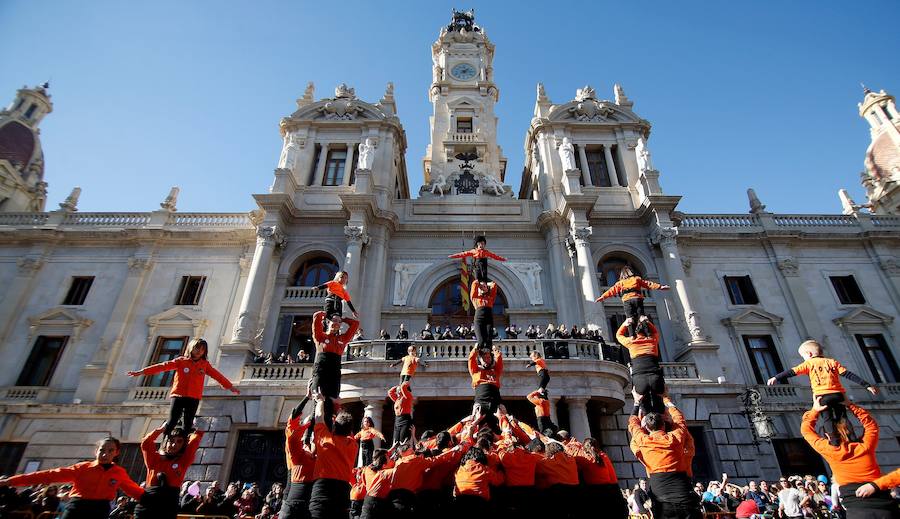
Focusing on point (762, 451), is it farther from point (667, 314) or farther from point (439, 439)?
point (439, 439)

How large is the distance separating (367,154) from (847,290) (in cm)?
2679

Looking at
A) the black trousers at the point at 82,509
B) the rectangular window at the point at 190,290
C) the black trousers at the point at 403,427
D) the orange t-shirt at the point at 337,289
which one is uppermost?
the rectangular window at the point at 190,290

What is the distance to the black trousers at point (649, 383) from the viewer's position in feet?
26.1

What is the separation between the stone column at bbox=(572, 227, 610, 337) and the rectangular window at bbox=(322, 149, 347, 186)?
545 inches

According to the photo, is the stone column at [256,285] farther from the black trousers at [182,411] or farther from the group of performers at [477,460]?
the group of performers at [477,460]

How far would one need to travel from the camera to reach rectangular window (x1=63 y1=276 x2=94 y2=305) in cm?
2317

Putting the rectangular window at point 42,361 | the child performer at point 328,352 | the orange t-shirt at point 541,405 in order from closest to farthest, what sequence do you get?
the child performer at point 328,352
the orange t-shirt at point 541,405
the rectangular window at point 42,361

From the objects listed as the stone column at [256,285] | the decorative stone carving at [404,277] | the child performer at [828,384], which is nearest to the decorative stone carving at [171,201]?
the stone column at [256,285]

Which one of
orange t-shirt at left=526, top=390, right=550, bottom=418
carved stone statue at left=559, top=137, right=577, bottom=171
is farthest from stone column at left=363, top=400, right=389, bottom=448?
carved stone statue at left=559, top=137, right=577, bottom=171

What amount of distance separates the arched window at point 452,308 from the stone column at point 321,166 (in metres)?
9.62

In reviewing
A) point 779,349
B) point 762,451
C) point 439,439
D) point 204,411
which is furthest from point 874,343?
point 204,411

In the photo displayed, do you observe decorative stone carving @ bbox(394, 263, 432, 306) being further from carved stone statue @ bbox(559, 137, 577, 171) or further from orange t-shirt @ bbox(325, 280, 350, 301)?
orange t-shirt @ bbox(325, 280, 350, 301)

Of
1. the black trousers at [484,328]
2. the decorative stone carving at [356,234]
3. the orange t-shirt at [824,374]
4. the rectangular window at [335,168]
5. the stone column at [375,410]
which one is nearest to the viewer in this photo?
the orange t-shirt at [824,374]

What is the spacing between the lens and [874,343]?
878 inches
